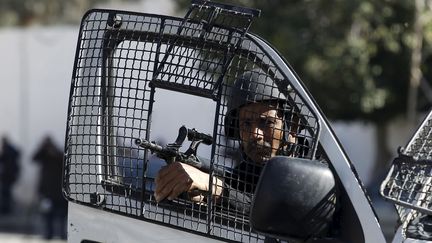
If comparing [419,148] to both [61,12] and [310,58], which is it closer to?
[310,58]

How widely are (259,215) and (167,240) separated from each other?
26.5 inches

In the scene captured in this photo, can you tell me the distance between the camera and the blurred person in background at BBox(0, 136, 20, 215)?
22266 millimetres

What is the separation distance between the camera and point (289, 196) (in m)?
2.91

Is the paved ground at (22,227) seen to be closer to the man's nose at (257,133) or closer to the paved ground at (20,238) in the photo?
the paved ground at (20,238)

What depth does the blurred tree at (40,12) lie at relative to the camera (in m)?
25.0

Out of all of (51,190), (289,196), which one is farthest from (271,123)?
(51,190)

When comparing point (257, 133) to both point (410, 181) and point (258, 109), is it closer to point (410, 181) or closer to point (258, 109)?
point (258, 109)

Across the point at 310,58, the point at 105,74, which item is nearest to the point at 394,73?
the point at 310,58

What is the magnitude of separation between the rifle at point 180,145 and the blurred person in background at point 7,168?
18.9 meters

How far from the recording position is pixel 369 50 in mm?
15203

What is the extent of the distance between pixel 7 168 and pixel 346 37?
416 inches

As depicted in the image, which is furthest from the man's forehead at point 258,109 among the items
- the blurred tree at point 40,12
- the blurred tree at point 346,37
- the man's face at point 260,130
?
the blurred tree at point 40,12

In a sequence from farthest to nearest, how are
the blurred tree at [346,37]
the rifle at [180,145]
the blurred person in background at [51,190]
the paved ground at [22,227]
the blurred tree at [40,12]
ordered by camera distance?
the blurred tree at [40,12]
the paved ground at [22,227]
the blurred person in background at [51,190]
the blurred tree at [346,37]
the rifle at [180,145]

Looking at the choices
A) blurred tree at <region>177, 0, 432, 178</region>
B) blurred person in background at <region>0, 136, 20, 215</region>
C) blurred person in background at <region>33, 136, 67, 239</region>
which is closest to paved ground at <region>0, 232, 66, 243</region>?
blurred person in background at <region>33, 136, 67, 239</region>
